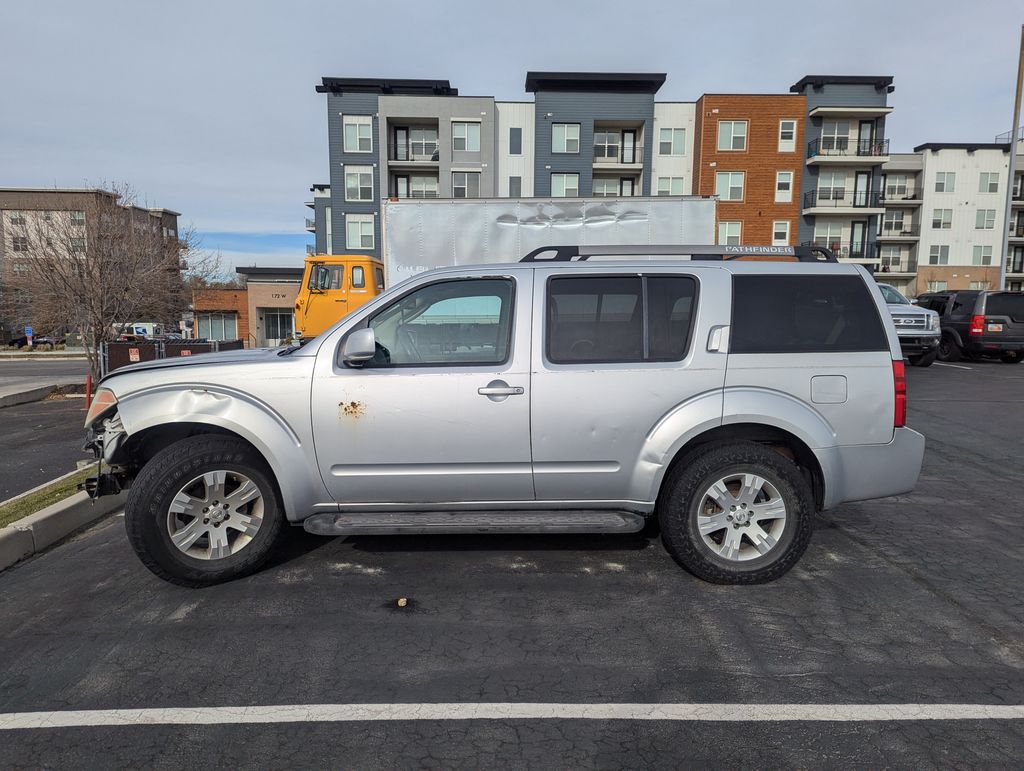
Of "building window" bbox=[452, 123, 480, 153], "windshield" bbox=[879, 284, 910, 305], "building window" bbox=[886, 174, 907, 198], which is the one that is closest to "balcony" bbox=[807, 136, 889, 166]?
"building window" bbox=[886, 174, 907, 198]

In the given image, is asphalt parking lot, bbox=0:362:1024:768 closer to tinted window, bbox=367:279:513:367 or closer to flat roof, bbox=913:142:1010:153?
tinted window, bbox=367:279:513:367

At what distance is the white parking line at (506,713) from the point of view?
2844mm

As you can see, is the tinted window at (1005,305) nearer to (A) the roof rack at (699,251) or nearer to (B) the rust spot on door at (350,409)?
(A) the roof rack at (699,251)

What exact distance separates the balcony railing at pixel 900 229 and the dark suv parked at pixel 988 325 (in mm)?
38920

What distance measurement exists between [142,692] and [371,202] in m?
41.0

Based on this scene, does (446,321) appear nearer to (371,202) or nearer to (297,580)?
(297,580)

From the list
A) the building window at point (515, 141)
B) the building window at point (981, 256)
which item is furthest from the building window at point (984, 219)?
the building window at point (515, 141)

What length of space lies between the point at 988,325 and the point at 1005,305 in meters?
0.79

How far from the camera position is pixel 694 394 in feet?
13.5

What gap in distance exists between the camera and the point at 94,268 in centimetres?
1364

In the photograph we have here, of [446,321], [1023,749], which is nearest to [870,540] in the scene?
[1023,749]

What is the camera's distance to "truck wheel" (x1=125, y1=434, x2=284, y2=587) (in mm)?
3980

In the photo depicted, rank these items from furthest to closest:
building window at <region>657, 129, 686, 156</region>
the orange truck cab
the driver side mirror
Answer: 1. building window at <region>657, 129, 686, 156</region>
2. the orange truck cab
3. the driver side mirror

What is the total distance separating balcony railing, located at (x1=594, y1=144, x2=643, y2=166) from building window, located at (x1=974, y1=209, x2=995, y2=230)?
30740mm
